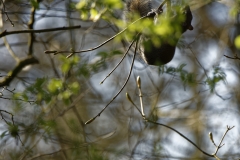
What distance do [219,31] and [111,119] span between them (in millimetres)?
1440

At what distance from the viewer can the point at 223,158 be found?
15.6 feet

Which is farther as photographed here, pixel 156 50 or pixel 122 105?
pixel 122 105

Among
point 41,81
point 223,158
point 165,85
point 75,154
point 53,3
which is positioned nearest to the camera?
point 41,81

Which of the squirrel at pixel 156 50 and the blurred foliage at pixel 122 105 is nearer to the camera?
the squirrel at pixel 156 50

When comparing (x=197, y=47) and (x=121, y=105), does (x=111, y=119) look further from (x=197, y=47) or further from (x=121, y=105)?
(x=197, y=47)

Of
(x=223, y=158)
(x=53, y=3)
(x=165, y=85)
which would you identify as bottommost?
(x=223, y=158)

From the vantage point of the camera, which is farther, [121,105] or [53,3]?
[121,105]

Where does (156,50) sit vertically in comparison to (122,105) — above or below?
above

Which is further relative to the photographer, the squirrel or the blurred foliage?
the blurred foliage

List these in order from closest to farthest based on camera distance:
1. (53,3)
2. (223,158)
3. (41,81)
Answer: (41,81), (53,3), (223,158)

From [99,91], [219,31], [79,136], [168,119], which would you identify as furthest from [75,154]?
[219,31]

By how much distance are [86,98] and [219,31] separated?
5.01 ft

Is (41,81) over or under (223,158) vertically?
over

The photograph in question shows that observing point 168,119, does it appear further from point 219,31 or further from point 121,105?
point 219,31
